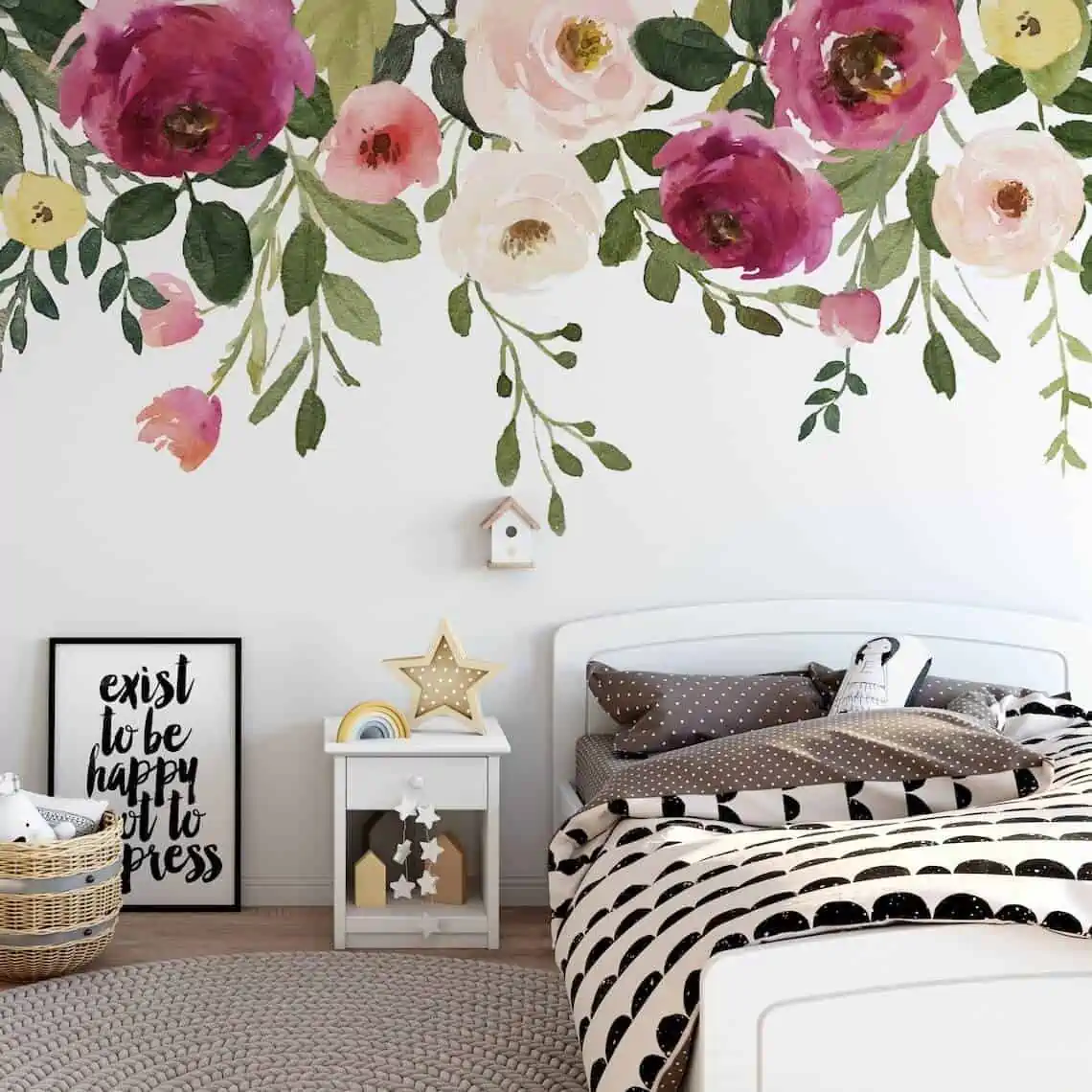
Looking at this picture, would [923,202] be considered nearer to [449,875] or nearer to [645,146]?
[645,146]

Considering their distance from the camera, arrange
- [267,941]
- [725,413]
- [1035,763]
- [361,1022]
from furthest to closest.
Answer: [725,413], [267,941], [361,1022], [1035,763]

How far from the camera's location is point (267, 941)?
283 centimetres

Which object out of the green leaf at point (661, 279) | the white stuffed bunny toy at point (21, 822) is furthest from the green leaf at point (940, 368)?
the white stuffed bunny toy at point (21, 822)

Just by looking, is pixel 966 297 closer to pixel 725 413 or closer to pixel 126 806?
pixel 725 413

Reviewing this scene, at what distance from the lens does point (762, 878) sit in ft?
5.24

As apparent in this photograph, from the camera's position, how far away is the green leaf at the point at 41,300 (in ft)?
9.28

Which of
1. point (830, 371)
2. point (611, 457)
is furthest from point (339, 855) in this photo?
point (830, 371)

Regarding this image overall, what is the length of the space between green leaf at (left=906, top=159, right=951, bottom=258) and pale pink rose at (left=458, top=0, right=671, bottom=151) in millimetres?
540

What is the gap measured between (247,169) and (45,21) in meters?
0.51

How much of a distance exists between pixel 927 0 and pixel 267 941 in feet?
7.56

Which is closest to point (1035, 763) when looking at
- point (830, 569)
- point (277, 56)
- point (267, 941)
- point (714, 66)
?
point (830, 569)

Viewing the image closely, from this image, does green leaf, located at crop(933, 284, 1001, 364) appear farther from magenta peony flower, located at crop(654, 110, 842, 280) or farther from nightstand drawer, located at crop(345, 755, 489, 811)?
nightstand drawer, located at crop(345, 755, 489, 811)

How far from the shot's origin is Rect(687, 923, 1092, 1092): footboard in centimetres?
144

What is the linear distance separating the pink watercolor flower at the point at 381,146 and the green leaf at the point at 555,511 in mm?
743
